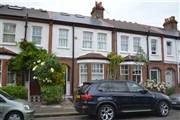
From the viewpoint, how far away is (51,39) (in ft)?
73.0

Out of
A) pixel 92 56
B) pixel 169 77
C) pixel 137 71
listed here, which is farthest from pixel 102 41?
pixel 169 77

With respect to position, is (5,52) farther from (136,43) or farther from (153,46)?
(153,46)

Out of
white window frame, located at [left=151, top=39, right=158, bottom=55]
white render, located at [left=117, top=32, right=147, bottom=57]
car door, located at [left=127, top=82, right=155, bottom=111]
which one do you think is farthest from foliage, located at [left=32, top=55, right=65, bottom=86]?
white window frame, located at [left=151, top=39, right=158, bottom=55]

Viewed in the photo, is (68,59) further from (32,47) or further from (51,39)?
(32,47)

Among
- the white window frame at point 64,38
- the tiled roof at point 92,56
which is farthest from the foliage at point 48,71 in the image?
the tiled roof at point 92,56

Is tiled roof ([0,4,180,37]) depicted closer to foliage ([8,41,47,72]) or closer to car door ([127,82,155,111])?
foliage ([8,41,47,72])

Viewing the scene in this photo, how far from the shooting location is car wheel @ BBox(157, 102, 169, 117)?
13.6 meters

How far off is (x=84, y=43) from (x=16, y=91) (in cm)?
779

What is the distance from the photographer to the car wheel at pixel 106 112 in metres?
12.2

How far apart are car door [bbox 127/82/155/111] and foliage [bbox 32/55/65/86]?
7.00 meters

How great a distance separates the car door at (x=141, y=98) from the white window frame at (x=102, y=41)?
11.3 meters

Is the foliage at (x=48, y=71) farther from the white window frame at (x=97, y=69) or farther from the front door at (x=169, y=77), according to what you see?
the front door at (x=169, y=77)

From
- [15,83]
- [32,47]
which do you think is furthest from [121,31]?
[15,83]

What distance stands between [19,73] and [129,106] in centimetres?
1058
